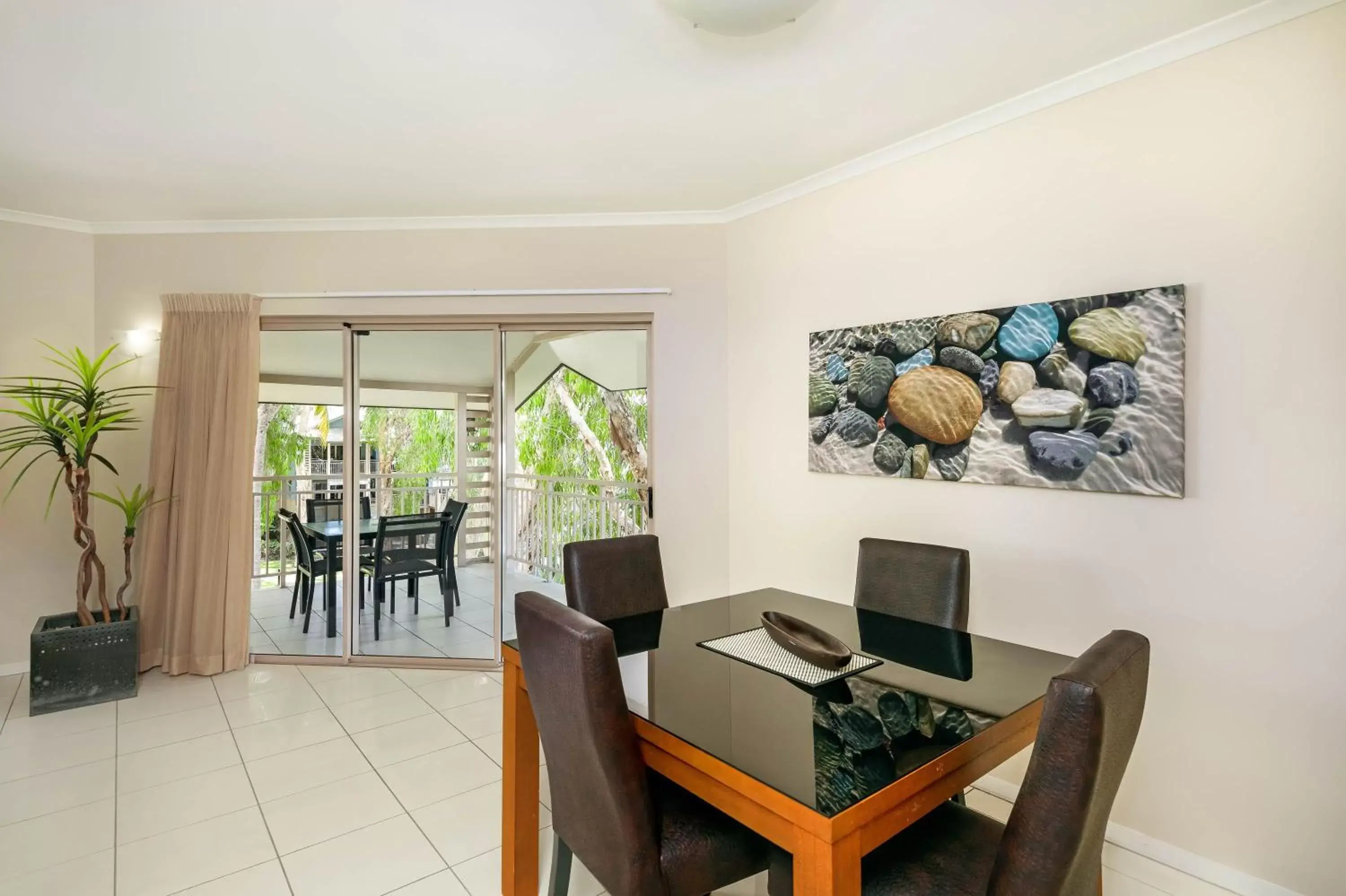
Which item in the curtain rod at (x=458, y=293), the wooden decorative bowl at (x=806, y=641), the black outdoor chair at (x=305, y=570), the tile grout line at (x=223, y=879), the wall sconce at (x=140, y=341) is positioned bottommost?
the tile grout line at (x=223, y=879)

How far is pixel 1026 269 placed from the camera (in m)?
2.47

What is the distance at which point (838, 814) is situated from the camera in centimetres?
110

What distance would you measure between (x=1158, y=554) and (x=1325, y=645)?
437 mm

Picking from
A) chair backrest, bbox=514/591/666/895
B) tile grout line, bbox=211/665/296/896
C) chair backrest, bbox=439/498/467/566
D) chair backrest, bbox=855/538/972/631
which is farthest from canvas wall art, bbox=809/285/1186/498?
tile grout line, bbox=211/665/296/896

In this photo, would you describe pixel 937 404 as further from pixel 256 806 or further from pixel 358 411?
pixel 358 411

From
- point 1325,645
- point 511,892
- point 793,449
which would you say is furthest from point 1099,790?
point 793,449

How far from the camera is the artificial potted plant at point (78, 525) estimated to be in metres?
3.24

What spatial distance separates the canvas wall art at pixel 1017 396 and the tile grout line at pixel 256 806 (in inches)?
98.3

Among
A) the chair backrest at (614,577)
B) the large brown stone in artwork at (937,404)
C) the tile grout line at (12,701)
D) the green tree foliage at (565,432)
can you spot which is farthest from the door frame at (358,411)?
the large brown stone in artwork at (937,404)

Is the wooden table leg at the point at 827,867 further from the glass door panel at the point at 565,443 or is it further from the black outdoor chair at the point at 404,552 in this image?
the black outdoor chair at the point at 404,552

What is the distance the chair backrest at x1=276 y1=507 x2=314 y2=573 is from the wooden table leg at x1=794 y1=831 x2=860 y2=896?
3.71 metres

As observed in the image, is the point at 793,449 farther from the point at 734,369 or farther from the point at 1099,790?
the point at 1099,790

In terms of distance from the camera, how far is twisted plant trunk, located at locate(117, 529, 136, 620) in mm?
3490

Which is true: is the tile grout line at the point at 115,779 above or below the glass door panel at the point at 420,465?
Result: below
